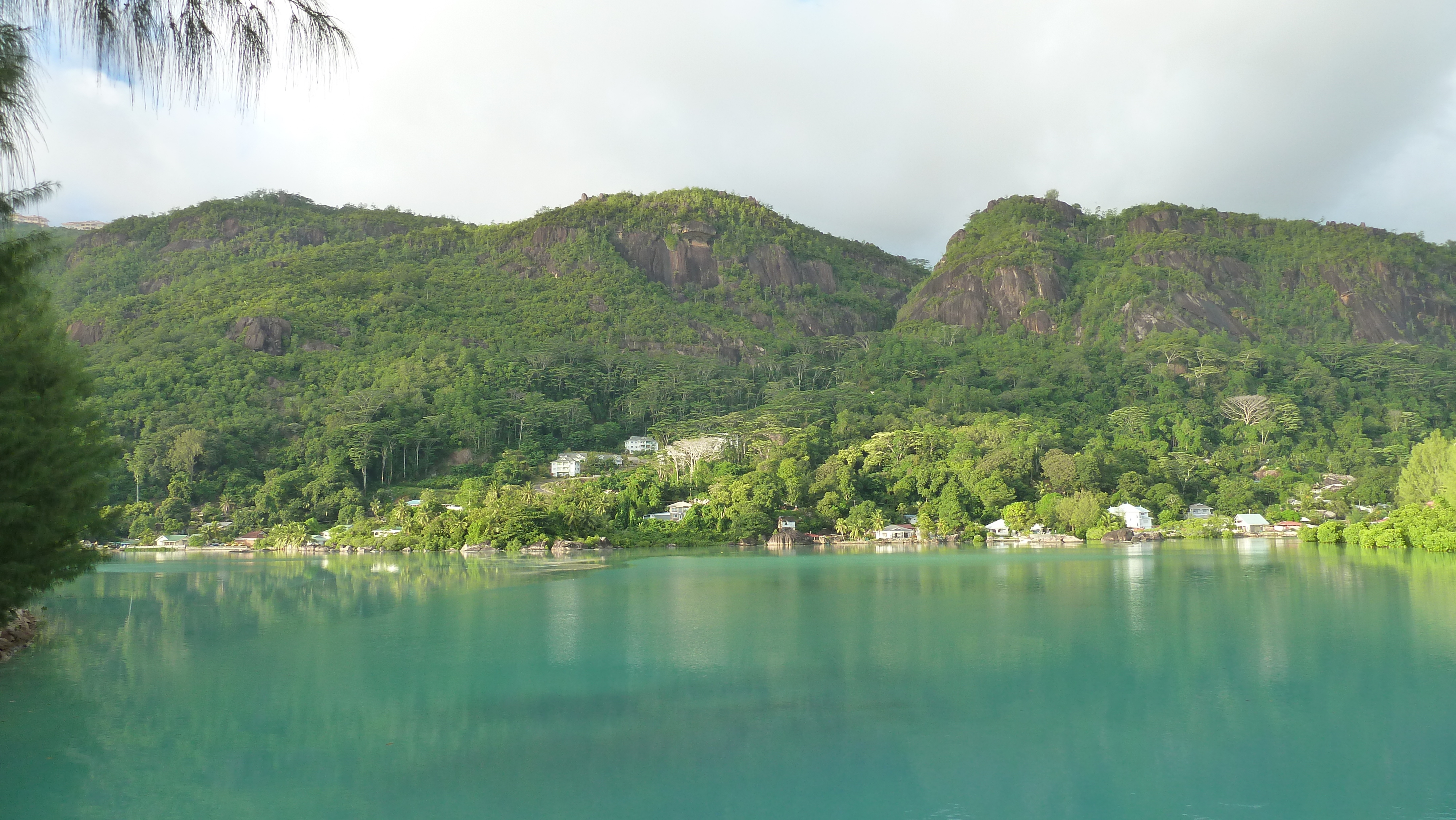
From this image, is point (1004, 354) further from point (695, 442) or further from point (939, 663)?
point (939, 663)

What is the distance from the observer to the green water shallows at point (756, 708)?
28.6 feet

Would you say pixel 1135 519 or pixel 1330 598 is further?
pixel 1135 519

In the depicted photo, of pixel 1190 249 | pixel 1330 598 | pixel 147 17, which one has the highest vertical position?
pixel 1190 249

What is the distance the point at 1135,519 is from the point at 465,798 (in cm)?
5453

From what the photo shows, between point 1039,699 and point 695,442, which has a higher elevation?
point 695,442

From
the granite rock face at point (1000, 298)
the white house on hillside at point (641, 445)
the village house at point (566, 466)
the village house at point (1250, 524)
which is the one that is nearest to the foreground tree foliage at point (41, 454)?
the village house at point (566, 466)

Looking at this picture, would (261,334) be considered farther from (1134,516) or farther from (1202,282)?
(1202,282)

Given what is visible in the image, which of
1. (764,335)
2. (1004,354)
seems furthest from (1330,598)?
(764,335)

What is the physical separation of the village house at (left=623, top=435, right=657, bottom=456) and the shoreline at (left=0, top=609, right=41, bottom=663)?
6072 cm

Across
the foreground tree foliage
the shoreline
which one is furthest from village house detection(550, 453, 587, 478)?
the foreground tree foliage

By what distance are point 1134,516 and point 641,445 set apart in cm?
4432

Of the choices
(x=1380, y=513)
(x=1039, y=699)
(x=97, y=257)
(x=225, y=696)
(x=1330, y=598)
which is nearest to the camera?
(x=1039, y=699)

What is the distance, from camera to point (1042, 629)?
1828 centimetres

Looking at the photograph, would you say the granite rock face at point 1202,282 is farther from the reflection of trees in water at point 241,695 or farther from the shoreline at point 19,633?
the shoreline at point 19,633
